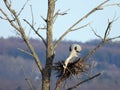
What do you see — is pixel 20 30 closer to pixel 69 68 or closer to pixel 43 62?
pixel 69 68

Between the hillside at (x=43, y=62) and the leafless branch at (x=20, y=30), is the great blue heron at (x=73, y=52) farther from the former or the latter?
the hillside at (x=43, y=62)

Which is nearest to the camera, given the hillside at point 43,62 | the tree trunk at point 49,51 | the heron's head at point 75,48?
the tree trunk at point 49,51

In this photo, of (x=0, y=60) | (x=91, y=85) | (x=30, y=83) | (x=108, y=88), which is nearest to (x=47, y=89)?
(x=30, y=83)

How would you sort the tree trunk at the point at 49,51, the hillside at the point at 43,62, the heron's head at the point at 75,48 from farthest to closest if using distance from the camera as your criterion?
the hillside at the point at 43,62 < the heron's head at the point at 75,48 < the tree trunk at the point at 49,51

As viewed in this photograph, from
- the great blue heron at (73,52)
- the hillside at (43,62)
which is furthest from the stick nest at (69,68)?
the hillside at (43,62)

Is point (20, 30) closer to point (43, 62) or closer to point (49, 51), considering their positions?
point (49, 51)

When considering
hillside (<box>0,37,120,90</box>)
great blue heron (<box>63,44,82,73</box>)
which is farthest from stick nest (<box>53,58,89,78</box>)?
hillside (<box>0,37,120,90</box>)

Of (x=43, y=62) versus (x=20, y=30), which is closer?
(x=20, y=30)

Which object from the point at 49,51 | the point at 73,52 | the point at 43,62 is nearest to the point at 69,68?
the point at 73,52

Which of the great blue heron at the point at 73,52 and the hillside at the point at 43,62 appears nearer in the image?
the great blue heron at the point at 73,52

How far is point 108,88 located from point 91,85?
9.91 m

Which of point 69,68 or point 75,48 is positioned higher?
point 75,48

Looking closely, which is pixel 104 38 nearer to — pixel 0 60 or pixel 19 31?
pixel 19 31

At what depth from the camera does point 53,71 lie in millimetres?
9727
